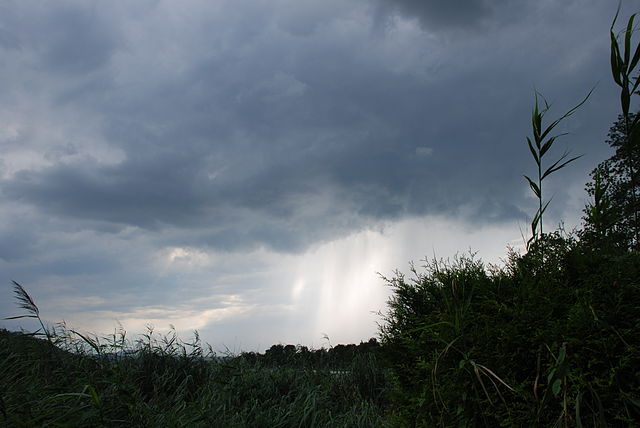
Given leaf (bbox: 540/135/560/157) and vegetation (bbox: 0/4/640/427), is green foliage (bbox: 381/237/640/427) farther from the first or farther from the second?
leaf (bbox: 540/135/560/157)

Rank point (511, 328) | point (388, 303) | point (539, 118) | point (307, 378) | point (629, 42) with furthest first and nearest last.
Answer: point (307, 378) < point (388, 303) < point (539, 118) < point (629, 42) < point (511, 328)

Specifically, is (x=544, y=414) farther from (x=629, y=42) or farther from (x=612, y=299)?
(x=629, y=42)

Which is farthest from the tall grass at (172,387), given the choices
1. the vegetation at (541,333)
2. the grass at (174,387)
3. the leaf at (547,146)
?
the leaf at (547,146)

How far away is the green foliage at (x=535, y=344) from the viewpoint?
3.15m

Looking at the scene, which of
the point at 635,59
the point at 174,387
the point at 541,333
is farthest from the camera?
the point at 174,387

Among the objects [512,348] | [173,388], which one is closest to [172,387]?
[173,388]

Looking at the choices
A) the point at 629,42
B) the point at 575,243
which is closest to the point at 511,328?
the point at 575,243

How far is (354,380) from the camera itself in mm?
8211

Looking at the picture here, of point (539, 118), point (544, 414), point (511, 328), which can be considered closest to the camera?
point (544, 414)

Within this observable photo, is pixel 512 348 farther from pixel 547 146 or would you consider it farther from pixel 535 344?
pixel 547 146

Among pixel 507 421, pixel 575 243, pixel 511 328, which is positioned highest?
pixel 575 243

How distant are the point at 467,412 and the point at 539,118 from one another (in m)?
2.77

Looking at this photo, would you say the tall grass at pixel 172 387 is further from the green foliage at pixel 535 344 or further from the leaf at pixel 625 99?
the leaf at pixel 625 99

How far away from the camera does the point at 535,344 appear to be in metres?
3.46
